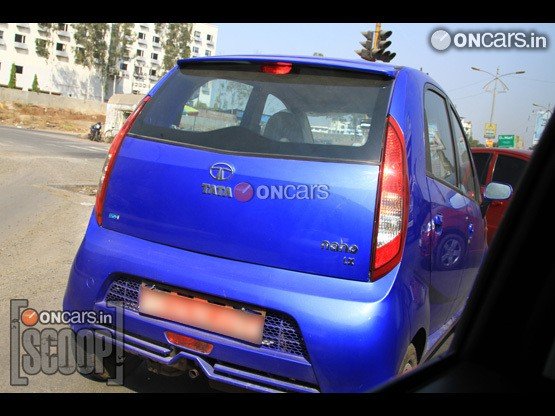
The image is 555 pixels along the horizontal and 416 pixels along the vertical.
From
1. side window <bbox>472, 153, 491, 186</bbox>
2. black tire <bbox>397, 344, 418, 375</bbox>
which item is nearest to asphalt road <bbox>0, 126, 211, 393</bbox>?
black tire <bbox>397, 344, 418, 375</bbox>

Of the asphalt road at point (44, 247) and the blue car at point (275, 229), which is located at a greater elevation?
the blue car at point (275, 229)

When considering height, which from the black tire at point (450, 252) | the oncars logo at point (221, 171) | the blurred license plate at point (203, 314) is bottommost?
the blurred license plate at point (203, 314)

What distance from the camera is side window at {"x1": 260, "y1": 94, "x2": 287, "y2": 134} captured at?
2928mm

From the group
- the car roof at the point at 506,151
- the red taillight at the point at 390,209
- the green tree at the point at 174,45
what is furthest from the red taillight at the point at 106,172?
the green tree at the point at 174,45

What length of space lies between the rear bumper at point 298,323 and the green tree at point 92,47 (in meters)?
73.7

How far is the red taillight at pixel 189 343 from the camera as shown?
2447mm

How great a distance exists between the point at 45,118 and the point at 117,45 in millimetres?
22867

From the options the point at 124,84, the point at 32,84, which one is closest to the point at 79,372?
the point at 32,84

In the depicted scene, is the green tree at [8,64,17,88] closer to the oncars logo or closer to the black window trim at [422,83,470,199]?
the black window trim at [422,83,470,199]

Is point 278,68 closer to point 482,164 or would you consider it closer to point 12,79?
point 482,164

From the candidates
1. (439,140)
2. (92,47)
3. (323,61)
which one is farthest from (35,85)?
(323,61)

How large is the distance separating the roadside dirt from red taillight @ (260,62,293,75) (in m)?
42.3

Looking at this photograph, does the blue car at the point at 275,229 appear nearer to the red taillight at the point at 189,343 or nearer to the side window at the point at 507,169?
the red taillight at the point at 189,343
